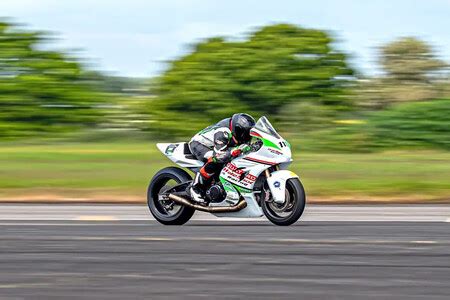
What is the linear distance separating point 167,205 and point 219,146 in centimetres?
113

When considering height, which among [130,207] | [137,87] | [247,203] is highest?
[247,203]

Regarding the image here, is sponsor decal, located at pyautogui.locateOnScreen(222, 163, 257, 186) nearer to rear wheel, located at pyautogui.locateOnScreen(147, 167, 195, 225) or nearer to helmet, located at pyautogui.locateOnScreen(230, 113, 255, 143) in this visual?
helmet, located at pyautogui.locateOnScreen(230, 113, 255, 143)

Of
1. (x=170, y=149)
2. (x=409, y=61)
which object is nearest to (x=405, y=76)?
(x=409, y=61)

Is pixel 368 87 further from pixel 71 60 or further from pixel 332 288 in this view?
pixel 332 288

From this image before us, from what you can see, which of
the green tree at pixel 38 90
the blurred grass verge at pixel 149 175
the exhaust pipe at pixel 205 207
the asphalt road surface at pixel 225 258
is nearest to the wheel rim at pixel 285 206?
the asphalt road surface at pixel 225 258

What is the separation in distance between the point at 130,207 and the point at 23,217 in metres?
2.63

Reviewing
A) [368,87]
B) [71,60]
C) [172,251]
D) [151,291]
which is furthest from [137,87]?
[151,291]

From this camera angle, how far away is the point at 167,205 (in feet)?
49.8

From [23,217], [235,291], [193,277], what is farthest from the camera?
[23,217]

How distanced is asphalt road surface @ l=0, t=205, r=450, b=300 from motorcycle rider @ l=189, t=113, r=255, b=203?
1.92 feet

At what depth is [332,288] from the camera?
9008 millimetres

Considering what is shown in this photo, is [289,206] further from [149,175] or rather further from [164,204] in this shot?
[149,175]

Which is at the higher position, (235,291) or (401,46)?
(235,291)

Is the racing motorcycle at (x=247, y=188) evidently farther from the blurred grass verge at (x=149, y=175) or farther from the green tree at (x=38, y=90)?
the green tree at (x=38, y=90)
